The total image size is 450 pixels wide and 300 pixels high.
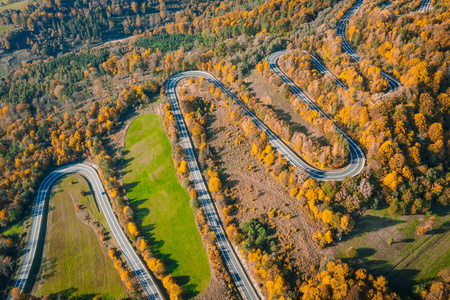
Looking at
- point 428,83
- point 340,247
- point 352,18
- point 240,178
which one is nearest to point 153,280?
point 240,178

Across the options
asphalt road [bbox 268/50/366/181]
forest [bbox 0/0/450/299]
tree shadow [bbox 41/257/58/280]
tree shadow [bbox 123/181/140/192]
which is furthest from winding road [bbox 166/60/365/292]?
tree shadow [bbox 41/257/58/280]

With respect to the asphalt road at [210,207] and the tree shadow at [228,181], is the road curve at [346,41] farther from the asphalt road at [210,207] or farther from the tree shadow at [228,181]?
the tree shadow at [228,181]

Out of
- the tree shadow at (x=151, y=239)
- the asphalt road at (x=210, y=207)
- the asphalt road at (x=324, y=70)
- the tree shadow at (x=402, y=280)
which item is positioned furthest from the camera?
the asphalt road at (x=324, y=70)

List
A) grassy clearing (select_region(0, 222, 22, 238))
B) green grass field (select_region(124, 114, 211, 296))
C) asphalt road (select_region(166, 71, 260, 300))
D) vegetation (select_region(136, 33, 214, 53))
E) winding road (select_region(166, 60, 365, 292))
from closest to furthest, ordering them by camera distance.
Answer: asphalt road (select_region(166, 71, 260, 300)), winding road (select_region(166, 60, 365, 292)), green grass field (select_region(124, 114, 211, 296)), grassy clearing (select_region(0, 222, 22, 238)), vegetation (select_region(136, 33, 214, 53))

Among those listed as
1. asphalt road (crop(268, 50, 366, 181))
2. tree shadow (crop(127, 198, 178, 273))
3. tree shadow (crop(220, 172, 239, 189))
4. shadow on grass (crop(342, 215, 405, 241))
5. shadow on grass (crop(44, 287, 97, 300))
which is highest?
asphalt road (crop(268, 50, 366, 181))

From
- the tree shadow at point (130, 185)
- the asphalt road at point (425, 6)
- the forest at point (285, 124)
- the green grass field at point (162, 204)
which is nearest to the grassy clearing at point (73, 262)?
the forest at point (285, 124)

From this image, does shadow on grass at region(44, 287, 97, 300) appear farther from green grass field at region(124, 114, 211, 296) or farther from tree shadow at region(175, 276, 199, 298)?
tree shadow at region(175, 276, 199, 298)
